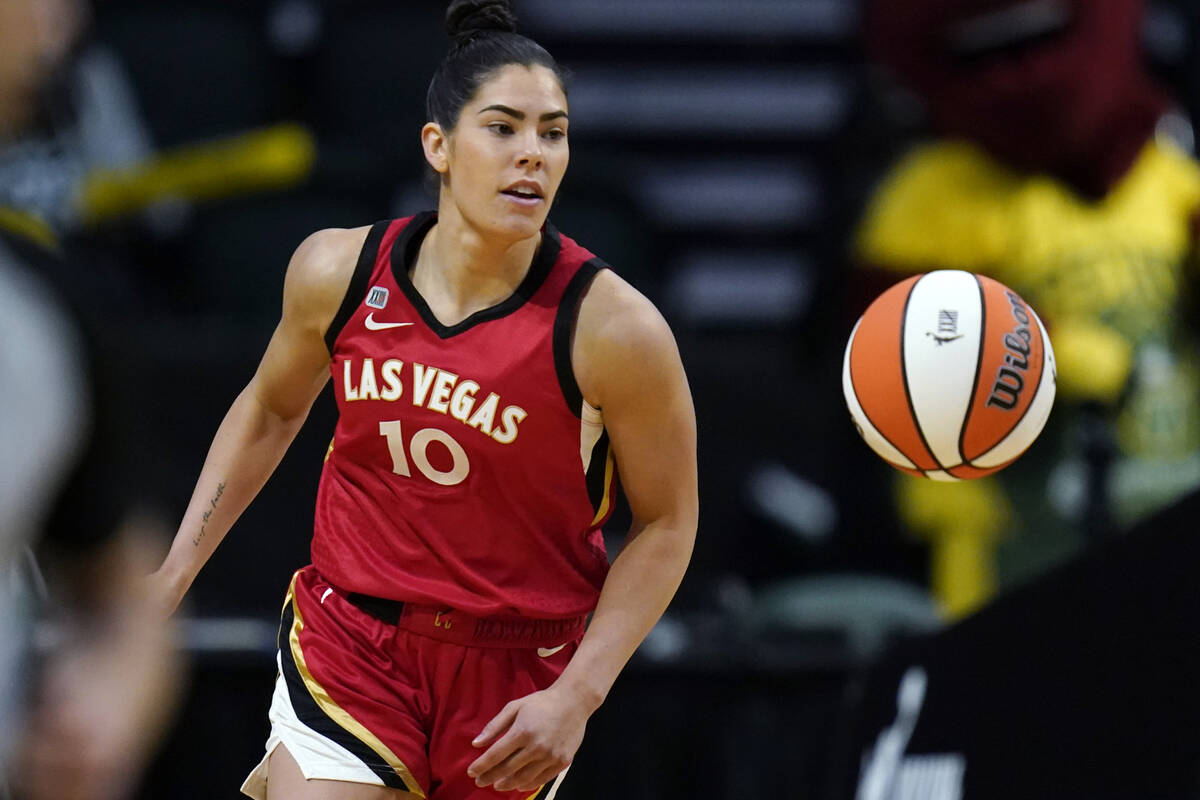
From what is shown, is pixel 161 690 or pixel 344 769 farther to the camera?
pixel 344 769

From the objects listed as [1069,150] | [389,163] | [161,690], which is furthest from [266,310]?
[161,690]

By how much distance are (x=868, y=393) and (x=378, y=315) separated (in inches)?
50.7

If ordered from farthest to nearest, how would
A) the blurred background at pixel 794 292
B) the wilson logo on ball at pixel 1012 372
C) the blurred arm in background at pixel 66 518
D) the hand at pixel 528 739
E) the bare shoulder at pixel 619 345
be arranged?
the blurred background at pixel 794 292 < the wilson logo on ball at pixel 1012 372 < the bare shoulder at pixel 619 345 < the hand at pixel 528 739 < the blurred arm in background at pixel 66 518

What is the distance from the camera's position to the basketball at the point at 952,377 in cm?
462

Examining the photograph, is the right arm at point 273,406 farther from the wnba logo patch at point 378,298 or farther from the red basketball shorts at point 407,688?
the red basketball shorts at point 407,688

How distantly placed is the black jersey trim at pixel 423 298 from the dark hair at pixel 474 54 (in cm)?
26

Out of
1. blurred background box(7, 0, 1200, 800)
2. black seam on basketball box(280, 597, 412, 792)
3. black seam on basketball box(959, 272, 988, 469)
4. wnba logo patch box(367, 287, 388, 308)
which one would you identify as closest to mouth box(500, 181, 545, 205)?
wnba logo patch box(367, 287, 388, 308)

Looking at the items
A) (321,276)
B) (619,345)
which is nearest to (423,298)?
(321,276)

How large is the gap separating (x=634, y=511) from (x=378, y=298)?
2.34 ft

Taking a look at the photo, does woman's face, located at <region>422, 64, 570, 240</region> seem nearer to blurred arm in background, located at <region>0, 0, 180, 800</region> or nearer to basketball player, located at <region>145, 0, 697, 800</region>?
basketball player, located at <region>145, 0, 697, 800</region>

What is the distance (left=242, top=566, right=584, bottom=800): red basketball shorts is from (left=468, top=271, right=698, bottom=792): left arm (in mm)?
180

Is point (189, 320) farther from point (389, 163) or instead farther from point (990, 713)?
point (990, 713)

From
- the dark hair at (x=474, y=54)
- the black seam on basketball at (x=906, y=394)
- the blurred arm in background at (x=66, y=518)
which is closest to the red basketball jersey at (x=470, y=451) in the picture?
the dark hair at (x=474, y=54)

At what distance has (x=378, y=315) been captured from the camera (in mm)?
4172
